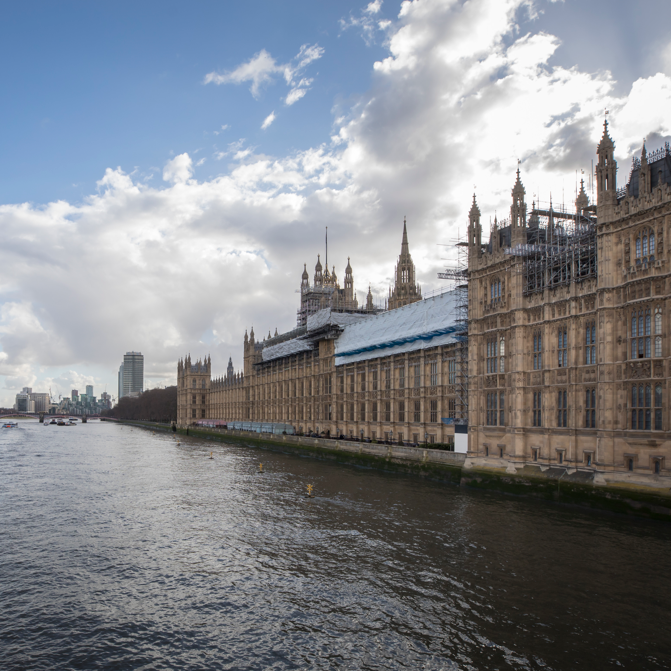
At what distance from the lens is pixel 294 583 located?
23.1 metres

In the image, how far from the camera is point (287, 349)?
375 ft

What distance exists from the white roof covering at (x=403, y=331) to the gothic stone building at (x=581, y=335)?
469 inches

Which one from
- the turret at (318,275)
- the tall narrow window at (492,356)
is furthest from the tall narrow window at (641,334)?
the turret at (318,275)

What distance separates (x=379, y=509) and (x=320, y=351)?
200ft

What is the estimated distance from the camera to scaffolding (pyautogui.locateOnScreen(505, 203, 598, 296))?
130 ft

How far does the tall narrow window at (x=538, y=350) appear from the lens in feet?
134

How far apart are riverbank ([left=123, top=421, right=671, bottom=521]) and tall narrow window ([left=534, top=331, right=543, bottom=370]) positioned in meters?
7.13

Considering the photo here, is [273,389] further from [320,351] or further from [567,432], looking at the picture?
[567,432]

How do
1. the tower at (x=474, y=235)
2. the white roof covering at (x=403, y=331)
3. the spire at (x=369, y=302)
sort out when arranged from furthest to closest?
the spire at (x=369, y=302) < the white roof covering at (x=403, y=331) < the tower at (x=474, y=235)

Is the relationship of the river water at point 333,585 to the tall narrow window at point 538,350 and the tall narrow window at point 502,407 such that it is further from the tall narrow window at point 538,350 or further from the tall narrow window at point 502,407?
Answer: the tall narrow window at point 538,350

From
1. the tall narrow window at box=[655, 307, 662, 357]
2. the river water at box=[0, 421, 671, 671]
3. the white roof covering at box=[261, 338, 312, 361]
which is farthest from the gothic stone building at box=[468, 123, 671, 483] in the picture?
the white roof covering at box=[261, 338, 312, 361]

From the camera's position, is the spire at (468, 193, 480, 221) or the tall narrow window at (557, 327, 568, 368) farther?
the spire at (468, 193, 480, 221)

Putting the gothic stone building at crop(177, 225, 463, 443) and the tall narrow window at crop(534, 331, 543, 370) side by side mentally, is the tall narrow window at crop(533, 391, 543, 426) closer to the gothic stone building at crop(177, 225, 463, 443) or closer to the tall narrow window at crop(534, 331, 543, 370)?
the tall narrow window at crop(534, 331, 543, 370)

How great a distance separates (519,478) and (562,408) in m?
5.83
